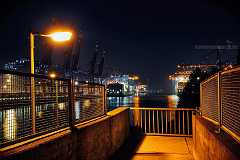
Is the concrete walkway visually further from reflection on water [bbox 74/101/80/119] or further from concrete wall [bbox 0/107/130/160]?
reflection on water [bbox 74/101/80/119]

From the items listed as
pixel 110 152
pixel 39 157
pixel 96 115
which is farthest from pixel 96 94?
pixel 39 157

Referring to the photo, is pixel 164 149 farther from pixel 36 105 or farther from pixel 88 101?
pixel 36 105

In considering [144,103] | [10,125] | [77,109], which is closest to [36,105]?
[10,125]

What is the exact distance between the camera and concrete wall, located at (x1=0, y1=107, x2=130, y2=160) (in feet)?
12.5

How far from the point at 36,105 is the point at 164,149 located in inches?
234

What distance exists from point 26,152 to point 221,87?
3230 mm

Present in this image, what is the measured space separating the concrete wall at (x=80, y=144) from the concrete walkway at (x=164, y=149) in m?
0.82

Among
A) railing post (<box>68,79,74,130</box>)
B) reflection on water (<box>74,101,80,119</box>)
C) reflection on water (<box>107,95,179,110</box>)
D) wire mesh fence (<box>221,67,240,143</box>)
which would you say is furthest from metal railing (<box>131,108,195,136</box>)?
reflection on water (<box>107,95,179,110</box>)

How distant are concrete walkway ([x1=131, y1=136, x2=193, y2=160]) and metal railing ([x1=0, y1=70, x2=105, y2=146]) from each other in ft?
8.58

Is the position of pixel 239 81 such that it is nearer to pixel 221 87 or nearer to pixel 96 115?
pixel 221 87

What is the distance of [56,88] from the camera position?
534 cm

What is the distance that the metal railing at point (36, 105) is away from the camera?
12.1 ft

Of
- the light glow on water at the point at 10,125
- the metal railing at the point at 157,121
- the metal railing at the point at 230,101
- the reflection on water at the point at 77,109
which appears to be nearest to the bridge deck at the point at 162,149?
the metal railing at the point at 157,121

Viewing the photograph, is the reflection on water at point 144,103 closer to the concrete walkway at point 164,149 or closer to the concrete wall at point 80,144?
the concrete walkway at point 164,149
